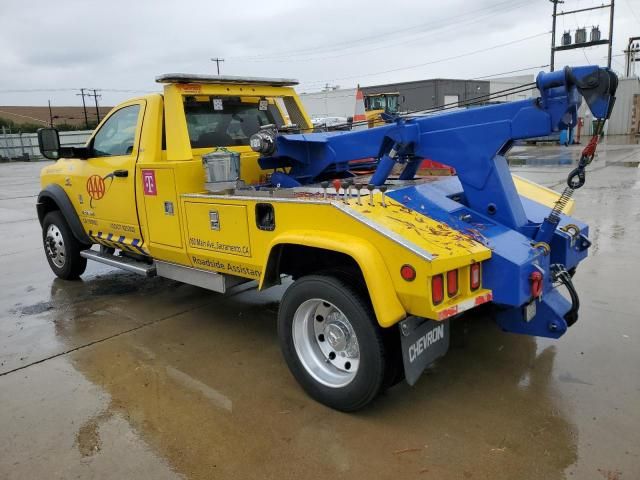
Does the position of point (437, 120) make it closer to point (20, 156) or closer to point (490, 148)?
point (490, 148)

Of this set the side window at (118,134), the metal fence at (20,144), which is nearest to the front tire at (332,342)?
the side window at (118,134)

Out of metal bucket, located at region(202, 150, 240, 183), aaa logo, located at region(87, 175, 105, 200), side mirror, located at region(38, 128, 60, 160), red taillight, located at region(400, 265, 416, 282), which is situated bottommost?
red taillight, located at region(400, 265, 416, 282)

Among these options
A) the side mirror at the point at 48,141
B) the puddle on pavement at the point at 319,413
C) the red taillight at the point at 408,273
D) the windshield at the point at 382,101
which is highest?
the windshield at the point at 382,101

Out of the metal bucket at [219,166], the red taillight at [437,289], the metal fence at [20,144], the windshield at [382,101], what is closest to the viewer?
the red taillight at [437,289]

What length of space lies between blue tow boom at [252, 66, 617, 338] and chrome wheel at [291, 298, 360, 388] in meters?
0.85

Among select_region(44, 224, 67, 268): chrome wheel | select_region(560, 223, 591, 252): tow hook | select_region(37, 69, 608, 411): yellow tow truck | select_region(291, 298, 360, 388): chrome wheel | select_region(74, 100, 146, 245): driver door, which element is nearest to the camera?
select_region(37, 69, 608, 411): yellow tow truck

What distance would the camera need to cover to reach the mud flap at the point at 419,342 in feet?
9.72

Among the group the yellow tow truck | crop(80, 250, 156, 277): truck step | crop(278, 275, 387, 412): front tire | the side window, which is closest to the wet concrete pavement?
crop(278, 275, 387, 412): front tire

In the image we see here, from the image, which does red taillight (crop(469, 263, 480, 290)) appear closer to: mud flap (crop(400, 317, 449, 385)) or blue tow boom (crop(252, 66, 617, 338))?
blue tow boom (crop(252, 66, 617, 338))

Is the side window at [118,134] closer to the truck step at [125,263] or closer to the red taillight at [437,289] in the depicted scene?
the truck step at [125,263]

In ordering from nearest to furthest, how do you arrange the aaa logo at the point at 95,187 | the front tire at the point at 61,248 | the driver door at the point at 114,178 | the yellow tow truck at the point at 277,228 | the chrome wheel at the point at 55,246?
the yellow tow truck at the point at 277,228 → the driver door at the point at 114,178 → the aaa logo at the point at 95,187 → the front tire at the point at 61,248 → the chrome wheel at the point at 55,246

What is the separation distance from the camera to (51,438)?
10.3ft

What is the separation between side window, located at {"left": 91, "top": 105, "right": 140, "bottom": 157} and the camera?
16.2 feet

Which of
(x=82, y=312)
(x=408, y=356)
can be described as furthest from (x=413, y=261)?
(x=82, y=312)
